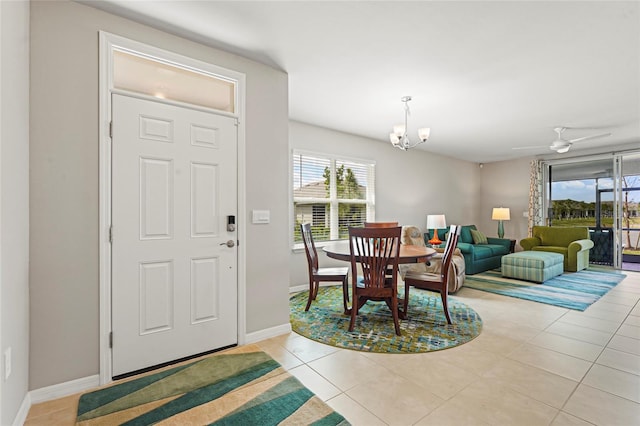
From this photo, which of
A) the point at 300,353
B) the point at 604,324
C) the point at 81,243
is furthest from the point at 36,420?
the point at 604,324

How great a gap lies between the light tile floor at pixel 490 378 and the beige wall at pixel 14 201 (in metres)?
0.41

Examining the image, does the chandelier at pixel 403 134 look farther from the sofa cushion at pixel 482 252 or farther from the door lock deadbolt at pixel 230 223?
the sofa cushion at pixel 482 252

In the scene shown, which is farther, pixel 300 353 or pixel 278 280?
pixel 278 280

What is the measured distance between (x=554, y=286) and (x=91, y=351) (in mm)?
5835

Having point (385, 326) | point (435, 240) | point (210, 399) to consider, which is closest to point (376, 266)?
point (385, 326)

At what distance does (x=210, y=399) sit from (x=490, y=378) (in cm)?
191

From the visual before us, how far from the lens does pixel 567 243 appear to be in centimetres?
605

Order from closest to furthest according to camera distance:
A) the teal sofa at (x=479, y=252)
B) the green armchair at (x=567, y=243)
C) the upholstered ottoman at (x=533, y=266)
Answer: the upholstered ottoman at (x=533, y=266) < the teal sofa at (x=479, y=252) < the green armchair at (x=567, y=243)

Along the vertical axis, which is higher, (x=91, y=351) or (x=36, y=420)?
(x=91, y=351)

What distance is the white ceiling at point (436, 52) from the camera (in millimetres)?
2088

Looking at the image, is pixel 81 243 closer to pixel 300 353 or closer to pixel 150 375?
pixel 150 375

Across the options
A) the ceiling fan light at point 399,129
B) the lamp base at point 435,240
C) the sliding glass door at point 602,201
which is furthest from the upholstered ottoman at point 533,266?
the ceiling fan light at point 399,129

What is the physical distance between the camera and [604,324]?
3.11 m

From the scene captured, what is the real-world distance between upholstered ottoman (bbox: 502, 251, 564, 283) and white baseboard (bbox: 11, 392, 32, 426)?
19.9ft
